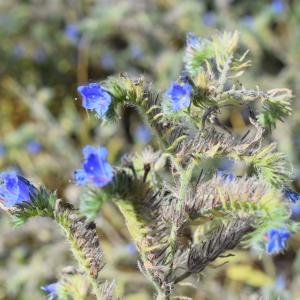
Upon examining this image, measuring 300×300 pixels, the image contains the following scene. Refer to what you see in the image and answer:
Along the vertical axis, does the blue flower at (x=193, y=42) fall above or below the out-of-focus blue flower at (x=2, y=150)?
below

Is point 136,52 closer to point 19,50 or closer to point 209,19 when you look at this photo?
point 209,19

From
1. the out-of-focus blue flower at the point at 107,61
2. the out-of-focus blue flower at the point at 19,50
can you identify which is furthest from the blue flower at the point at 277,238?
the out-of-focus blue flower at the point at 19,50

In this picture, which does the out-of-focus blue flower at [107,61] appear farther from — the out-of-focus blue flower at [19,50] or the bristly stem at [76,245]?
the bristly stem at [76,245]

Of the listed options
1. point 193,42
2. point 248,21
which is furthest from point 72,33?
point 193,42

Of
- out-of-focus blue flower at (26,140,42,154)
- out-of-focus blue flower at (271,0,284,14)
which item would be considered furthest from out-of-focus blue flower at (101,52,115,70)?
out-of-focus blue flower at (271,0,284,14)

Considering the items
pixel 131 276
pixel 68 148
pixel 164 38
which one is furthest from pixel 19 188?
pixel 164 38

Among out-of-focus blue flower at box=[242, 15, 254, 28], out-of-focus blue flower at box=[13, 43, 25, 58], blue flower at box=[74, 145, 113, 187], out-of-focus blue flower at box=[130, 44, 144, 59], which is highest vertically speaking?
out-of-focus blue flower at box=[13, 43, 25, 58]

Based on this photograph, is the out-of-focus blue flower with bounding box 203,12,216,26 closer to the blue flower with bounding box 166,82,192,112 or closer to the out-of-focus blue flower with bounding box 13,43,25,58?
A: the out-of-focus blue flower with bounding box 13,43,25,58
